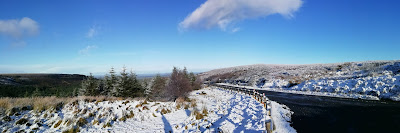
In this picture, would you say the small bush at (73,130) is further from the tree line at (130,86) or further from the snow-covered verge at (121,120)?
the tree line at (130,86)

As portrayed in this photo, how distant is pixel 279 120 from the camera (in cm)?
1034

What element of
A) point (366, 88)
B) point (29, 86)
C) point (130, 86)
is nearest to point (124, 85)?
point (130, 86)

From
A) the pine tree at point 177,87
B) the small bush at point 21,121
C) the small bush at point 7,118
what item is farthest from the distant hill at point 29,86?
the small bush at point 21,121

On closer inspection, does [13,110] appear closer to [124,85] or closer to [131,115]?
[131,115]

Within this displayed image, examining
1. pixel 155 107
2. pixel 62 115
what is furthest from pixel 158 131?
pixel 62 115

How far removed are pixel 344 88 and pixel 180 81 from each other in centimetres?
2236

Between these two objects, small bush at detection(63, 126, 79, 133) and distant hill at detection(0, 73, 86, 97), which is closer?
small bush at detection(63, 126, 79, 133)

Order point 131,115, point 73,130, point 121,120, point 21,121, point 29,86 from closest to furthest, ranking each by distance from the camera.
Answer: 1. point 73,130
2. point 21,121
3. point 121,120
4. point 131,115
5. point 29,86

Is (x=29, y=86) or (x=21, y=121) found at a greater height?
(x=21, y=121)

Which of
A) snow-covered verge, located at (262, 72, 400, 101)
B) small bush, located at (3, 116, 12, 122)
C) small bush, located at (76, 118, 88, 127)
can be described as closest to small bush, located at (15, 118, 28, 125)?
small bush, located at (3, 116, 12, 122)

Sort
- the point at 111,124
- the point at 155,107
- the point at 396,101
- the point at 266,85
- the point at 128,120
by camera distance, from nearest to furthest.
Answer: the point at 111,124 → the point at 128,120 → the point at 155,107 → the point at 396,101 → the point at 266,85

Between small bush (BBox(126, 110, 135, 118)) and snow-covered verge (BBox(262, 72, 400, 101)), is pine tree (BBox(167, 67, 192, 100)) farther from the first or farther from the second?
snow-covered verge (BBox(262, 72, 400, 101))

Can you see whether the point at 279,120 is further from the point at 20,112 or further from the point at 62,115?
the point at 20,112

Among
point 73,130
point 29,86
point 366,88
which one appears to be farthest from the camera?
point 29,86
